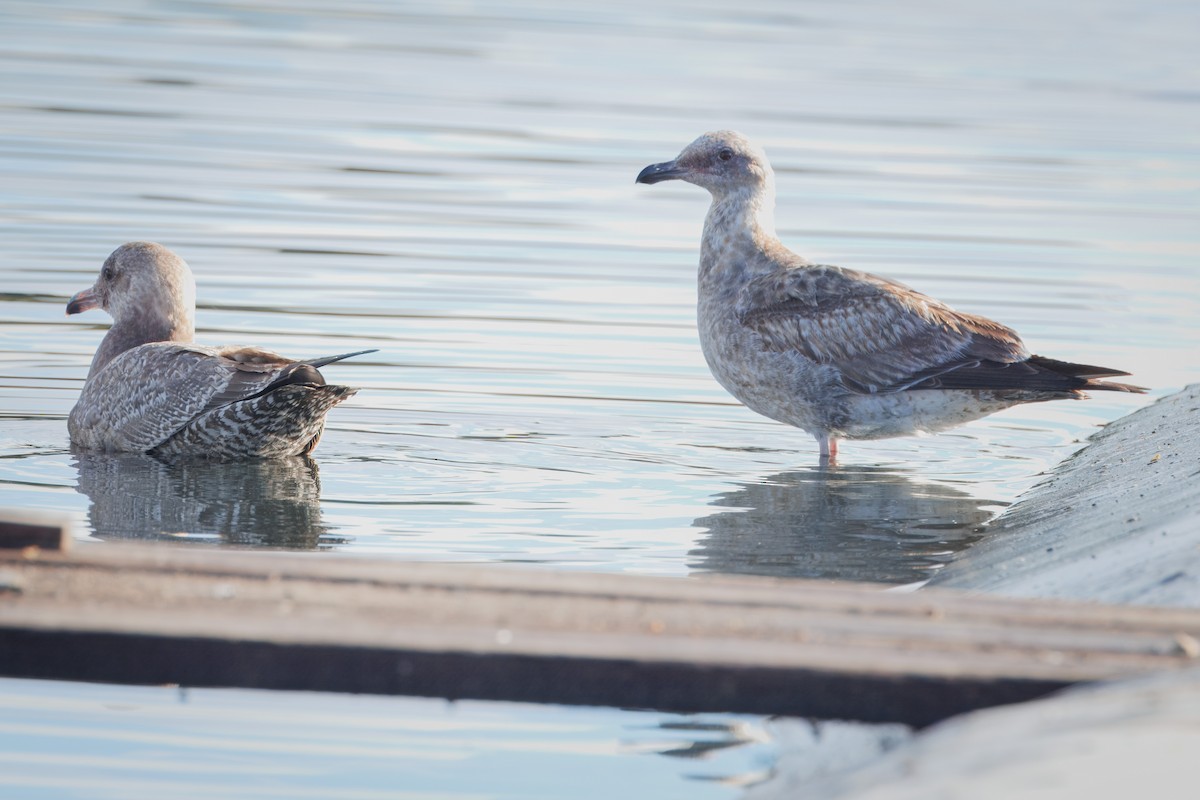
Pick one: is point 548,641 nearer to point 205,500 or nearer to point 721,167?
point 205,500

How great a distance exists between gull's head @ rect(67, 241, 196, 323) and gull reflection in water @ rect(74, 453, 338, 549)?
114 centimetres

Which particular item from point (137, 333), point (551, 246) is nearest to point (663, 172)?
point (137, 333)

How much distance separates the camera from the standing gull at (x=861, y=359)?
29.9 feet

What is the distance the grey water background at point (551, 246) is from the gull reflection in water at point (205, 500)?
3 centimetres

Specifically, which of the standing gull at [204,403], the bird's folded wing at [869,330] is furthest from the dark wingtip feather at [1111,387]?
the standing gull at [204,403]

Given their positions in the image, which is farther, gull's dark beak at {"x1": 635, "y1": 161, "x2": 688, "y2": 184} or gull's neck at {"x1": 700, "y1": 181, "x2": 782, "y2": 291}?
gull's dark beak at {"x1": 635, "y1": 161, "x2": 688, "y2": 184}

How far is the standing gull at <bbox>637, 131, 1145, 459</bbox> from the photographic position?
9109 mm

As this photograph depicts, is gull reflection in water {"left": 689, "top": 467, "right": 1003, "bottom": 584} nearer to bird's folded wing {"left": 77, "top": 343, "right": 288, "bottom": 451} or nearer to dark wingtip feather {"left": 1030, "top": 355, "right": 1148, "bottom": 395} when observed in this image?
dark wingtip feather {"left": 1030, "top": 355, "right": 1148, "bottom": 395}

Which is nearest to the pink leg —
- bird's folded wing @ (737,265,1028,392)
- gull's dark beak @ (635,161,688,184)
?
bird's folded wing @ (737,265,1028,392)

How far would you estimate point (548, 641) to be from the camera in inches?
152

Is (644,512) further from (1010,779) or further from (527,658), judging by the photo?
(1010,779)

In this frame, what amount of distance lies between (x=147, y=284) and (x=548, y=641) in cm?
668

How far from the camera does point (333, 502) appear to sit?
799 centimetres

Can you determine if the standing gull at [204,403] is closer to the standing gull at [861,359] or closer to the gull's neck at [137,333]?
the gull's neck at [137,333]
